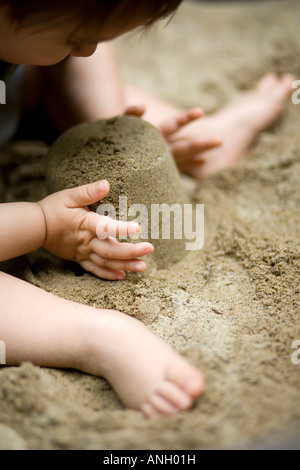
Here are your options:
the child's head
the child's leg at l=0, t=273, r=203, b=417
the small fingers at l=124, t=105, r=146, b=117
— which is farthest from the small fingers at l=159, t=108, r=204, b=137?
the child's leg at l=0, t=273, r=203, b=417

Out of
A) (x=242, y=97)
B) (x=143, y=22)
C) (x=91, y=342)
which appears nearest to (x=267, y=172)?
(x=242, y=97)

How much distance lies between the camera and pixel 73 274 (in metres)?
0.82

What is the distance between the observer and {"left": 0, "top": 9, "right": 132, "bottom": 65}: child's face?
2.16ft

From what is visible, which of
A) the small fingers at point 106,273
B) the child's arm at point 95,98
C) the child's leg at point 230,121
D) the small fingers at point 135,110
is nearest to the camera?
the small fingers at point 106,273

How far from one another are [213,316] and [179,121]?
19.5 inches

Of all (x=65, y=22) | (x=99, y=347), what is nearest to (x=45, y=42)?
(x=65, y=22)

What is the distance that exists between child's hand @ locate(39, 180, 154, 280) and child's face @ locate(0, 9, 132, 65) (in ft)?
0.70

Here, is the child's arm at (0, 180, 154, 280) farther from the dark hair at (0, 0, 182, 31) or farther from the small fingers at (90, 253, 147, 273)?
the dark hair at (0, 0, 182, 31)

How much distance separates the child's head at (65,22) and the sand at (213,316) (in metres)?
0.36

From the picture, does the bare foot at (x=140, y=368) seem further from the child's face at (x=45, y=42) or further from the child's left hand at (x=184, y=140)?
the child's left hand at (x=184, y=140)

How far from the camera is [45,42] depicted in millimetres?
683

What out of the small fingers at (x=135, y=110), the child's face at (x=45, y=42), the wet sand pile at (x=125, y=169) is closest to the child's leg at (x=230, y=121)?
the small fingers at (x=135, y=110)

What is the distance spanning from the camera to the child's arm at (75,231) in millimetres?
719

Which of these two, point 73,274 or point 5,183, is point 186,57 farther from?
point 73,274
